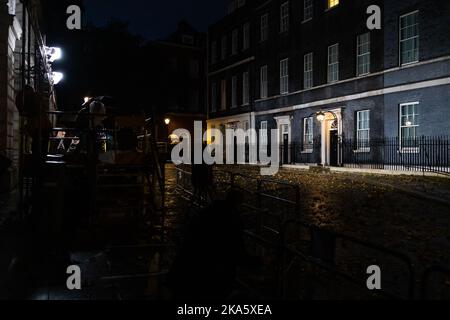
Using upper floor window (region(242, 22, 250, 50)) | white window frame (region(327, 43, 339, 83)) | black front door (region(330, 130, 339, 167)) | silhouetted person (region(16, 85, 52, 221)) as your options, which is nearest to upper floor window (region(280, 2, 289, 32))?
white window frame (region(327, 43, 339, 83))

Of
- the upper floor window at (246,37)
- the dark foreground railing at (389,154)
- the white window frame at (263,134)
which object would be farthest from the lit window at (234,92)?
the dark foreground railing at (389,154)

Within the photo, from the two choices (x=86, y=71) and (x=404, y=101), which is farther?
(x=86, y=71)

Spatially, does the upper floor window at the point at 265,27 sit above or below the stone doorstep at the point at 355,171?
above

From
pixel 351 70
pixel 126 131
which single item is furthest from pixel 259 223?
pixel 351 70

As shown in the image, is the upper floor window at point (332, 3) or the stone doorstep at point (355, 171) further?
the upper floor window at point (332, 3)

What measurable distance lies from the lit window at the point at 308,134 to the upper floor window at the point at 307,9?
7.13 meters

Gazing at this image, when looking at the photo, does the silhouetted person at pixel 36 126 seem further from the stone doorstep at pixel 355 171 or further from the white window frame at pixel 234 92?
the white window frame at pixel 234 92

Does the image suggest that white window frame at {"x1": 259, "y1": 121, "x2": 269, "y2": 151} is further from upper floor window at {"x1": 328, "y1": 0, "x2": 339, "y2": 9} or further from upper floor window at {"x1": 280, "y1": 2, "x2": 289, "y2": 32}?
upper floor window at {"x1": 328, "y1": 0, "x2": 339, "y2": 9}

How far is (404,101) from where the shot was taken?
2377 cm

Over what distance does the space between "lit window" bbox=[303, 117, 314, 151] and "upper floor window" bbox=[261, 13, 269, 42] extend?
9392mm

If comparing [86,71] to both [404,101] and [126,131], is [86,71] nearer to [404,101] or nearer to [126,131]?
[404,101]

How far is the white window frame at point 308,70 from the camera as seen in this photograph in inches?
1247

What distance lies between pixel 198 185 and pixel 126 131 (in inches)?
110
